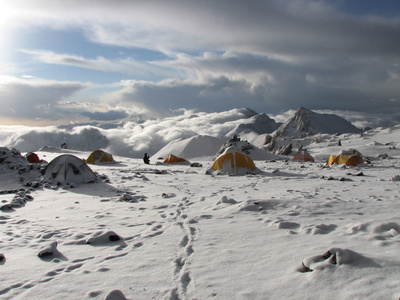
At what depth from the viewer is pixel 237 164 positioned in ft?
65.5

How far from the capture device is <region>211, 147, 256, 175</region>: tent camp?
1981 centimetres

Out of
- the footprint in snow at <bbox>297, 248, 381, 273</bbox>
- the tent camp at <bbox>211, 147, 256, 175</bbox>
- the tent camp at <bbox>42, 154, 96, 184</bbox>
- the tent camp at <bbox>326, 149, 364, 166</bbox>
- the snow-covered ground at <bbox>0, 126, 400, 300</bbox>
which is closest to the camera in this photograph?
the snow-covered ground at <bbox>0, 126, 400, 300</bbox>

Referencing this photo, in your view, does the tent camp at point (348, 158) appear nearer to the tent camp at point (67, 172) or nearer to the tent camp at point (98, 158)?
the tent camp at point (67, 172)

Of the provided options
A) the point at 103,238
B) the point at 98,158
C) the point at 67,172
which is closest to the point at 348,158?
the point at 67,172

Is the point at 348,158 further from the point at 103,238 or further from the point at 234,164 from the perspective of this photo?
the point at 103,238

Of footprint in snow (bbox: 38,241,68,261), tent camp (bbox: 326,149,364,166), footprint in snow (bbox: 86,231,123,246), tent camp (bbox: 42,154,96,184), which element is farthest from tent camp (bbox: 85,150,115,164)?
footprint in snow (bbox: 38,241,68,261)

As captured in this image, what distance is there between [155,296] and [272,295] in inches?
56.3

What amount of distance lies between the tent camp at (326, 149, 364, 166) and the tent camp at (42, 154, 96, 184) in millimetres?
21695

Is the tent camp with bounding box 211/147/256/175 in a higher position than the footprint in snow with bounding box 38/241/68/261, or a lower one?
A: higher

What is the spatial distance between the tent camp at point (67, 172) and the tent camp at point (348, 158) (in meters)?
21.7

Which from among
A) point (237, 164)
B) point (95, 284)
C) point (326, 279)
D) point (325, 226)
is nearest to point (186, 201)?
point (325, 226)

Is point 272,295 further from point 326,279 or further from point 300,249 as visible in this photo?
point 300,249

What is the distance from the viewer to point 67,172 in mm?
14891

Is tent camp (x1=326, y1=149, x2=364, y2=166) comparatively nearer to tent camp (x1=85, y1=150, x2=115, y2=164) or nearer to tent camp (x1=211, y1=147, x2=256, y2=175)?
tent camp (x1=211, y1=147, x2=256, y2=175)
